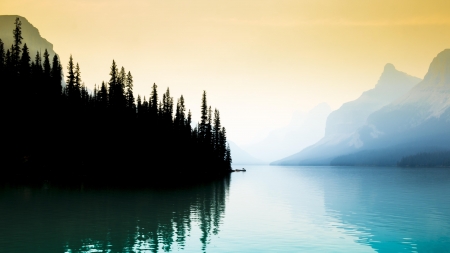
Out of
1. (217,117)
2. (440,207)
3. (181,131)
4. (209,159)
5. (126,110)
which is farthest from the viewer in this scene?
(217,117)

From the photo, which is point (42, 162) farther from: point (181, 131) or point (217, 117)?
point (217, 117)

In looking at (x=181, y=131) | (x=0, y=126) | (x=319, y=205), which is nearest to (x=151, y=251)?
(x=319, y=205)

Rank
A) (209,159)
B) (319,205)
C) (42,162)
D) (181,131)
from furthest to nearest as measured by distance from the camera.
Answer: (209,159), (181,131), (42,162), (319,205)

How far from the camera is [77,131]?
115 meters

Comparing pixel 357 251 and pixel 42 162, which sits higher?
pixel 42 162

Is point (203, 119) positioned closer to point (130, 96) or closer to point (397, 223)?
point (130, 96)

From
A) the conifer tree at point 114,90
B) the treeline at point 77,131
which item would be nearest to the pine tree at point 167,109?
the treeline at point 77,131

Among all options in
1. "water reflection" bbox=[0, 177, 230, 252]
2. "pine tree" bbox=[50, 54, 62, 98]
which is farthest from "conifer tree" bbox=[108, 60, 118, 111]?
"water reflection" bbox=[0, 177, 230, 252]

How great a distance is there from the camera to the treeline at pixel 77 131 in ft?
344

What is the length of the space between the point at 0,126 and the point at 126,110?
116ft

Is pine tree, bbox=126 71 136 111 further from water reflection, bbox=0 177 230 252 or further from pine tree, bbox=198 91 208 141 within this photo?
water reflection, bbox=0 177 230 252

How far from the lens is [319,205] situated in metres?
60.4

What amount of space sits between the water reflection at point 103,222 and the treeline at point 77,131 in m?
44.6

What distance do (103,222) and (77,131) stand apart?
81685mm
